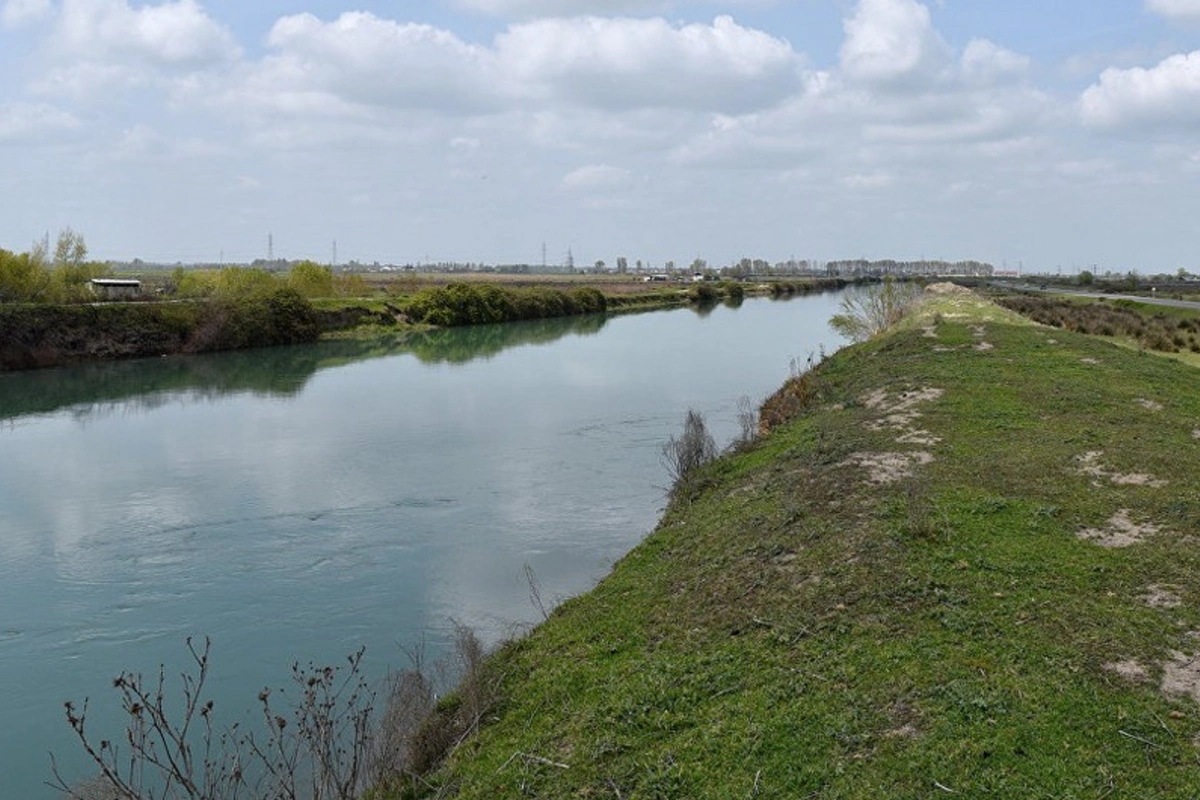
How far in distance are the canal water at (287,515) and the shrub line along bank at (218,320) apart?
515 cm

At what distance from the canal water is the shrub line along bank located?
5152 millimetres

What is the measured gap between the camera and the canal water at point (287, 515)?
10852 mm

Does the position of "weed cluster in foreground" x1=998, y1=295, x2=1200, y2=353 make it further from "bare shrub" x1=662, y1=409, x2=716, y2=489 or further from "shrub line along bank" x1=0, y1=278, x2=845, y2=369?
"shrub line along bank" x1=0, y1=278, x2=845, y2=369

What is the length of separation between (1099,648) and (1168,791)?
1864 mm

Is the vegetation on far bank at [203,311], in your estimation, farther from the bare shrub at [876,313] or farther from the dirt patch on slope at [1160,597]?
the dirt patch on slope at [1160,597]

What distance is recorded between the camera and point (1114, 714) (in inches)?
237

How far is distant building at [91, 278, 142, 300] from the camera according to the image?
52.6 metres

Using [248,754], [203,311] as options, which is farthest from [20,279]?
[248,754]

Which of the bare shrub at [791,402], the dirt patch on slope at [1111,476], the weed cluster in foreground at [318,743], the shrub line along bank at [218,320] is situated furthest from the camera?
the shrub line along bank at [218,320]

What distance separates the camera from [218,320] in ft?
159

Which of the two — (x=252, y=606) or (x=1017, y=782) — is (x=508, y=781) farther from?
(x=252, y=606)

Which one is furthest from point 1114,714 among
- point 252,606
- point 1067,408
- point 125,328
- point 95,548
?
point 125,328

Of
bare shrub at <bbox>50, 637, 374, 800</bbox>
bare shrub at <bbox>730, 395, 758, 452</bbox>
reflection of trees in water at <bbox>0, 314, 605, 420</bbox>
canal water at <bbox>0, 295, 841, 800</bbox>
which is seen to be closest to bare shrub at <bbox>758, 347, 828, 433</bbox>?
bare shrub at <bbox>730, 395, 758, 452</bbox>

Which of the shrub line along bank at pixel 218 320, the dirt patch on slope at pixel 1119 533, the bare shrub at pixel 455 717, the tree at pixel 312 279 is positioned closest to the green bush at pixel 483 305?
the shrub line along bank at pixel 218 320
